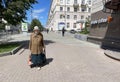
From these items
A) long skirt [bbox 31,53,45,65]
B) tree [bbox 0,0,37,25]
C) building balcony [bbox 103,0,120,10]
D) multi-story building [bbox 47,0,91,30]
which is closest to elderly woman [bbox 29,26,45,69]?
long skirt [bbox 31,53,45,65]

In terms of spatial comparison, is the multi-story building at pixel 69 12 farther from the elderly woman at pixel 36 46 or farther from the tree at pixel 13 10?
the elderly woman at pixel 36 46

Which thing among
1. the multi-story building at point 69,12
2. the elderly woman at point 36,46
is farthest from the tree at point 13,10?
the multi-story building at point 69,12

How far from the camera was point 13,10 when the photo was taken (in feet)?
54.1

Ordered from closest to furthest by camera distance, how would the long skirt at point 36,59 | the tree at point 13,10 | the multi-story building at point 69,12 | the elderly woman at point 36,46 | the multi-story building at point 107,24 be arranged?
1. the elderly woman at point 36,46
2. the long skirt at point 36,59
3. the multi-story building at point 107,24
4. the tree at point 13,10
5. the multi-story building at point 69,12

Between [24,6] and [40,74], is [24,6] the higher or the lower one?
the higher one

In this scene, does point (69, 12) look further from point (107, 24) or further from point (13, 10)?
point (13, 10)

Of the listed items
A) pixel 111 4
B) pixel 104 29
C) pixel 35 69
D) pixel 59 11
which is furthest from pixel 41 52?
pixel 59 11

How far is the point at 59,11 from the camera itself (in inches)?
3135

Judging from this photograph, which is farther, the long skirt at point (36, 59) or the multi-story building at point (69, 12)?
the multi-story building at point (69, 12)

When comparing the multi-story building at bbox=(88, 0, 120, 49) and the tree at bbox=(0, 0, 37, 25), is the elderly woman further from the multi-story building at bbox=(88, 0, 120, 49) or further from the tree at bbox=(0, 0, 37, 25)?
the tree at bbox=(0, 0, 37, 25)

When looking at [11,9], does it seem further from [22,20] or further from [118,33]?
[118,33]

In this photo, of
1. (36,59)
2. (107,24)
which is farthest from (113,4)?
(36,59)

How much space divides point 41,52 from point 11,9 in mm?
8656

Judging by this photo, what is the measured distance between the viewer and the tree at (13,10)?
16.3 m
